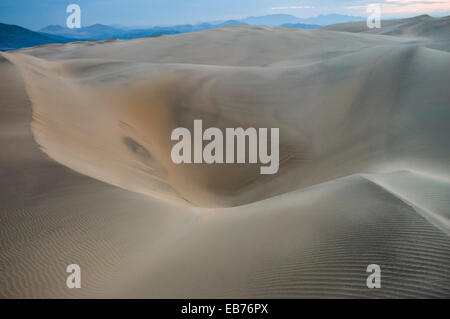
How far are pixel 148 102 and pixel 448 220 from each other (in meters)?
7.37

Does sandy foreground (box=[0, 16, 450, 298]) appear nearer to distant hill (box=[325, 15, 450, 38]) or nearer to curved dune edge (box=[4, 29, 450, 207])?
curved dune edge (box=[4, 29, 450, 207])

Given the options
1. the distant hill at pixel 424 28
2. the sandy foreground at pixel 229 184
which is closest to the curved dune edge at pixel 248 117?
the sandy foreground at pixel 229 184

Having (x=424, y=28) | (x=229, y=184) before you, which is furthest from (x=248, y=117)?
(x=424, y=28)

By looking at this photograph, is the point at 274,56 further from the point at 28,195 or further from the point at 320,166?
the point at 28,195

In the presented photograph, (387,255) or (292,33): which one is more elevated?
(292,33)

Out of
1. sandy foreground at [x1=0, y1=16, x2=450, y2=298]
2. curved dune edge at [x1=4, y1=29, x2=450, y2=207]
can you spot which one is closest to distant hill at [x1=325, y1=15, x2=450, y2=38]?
curved dune edge at [x1=4, y1=29, x2=450, y2=207]

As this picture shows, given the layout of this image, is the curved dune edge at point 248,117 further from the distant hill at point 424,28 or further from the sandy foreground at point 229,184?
the distant hill at point 424,28

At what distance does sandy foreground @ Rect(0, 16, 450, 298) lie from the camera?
2.34 m

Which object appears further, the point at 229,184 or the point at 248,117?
the point at 248,117

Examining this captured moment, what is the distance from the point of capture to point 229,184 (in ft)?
20.5

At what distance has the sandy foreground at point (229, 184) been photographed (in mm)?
2344

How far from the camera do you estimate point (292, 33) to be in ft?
70.8

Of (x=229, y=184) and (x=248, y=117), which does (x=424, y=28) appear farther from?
(x=229, y=184)
